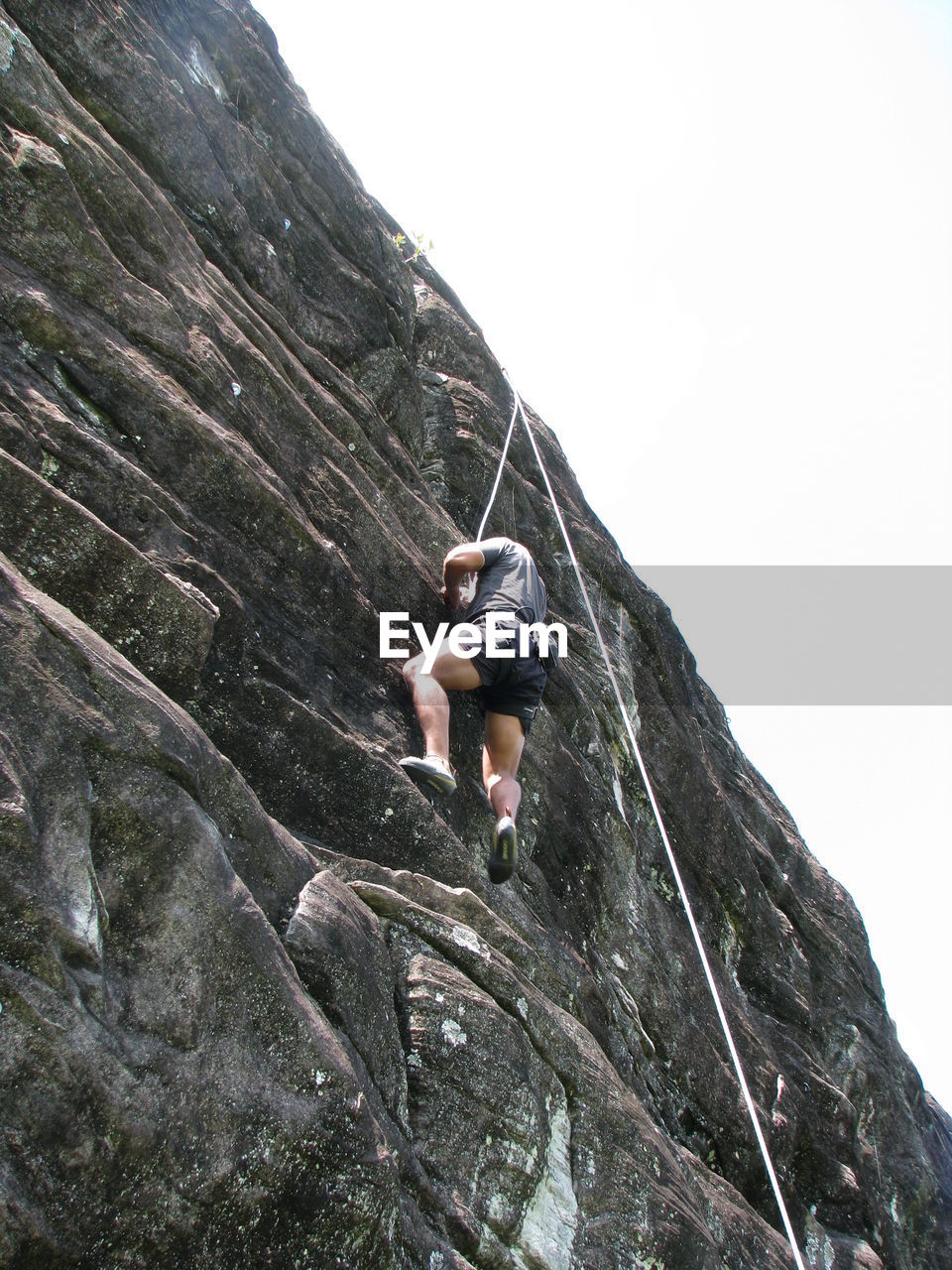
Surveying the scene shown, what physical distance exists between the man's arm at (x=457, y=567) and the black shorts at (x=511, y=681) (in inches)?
17.8

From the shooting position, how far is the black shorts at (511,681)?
21.9 ft

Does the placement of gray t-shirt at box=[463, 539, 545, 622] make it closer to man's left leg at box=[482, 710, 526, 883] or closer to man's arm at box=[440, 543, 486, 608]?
man's arm at box=[440, 543, 486, 608]

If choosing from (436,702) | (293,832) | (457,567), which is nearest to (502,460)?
(457,567)

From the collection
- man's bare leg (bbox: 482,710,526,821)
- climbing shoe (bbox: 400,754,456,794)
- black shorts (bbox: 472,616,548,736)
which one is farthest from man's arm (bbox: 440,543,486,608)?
climbing shoe (bbox: 400,754,456,794)

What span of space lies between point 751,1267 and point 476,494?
733 centimetres

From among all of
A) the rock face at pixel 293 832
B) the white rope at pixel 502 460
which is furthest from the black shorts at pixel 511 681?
the white rope at pixel 502 460

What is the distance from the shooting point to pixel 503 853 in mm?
5871

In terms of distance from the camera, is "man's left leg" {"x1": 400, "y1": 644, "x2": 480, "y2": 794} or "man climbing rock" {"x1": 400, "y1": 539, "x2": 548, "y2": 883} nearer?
"man's left leg" {"x1": 400, "y1": 644, "x2": 480, "y2": 794}

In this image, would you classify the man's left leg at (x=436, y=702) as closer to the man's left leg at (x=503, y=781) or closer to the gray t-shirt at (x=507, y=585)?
the man's left leg at (x=503, y=781)

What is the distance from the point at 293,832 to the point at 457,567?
2871 millimetres

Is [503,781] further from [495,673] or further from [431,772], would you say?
[431,772]

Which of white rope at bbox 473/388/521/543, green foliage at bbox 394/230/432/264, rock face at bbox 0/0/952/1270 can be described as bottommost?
rock face at bbox 0/0/952/1270

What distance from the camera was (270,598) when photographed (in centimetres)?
576

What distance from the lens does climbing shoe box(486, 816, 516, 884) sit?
5.87 metres
